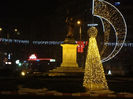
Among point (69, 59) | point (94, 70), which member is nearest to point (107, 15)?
point (69, 59)

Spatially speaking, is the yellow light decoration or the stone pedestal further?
the stone pedestal

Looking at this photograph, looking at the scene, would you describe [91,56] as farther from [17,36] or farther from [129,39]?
[129,39]

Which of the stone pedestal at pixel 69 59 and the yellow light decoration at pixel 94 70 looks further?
the stone pedestal at pixel 69 59

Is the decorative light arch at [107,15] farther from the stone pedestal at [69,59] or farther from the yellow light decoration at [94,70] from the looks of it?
the yellow light decoration at [94,70]

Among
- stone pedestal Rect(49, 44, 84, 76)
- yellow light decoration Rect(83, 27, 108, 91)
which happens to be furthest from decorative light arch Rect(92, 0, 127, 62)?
yellow light decoration Rect(83, 27, 108, 91)

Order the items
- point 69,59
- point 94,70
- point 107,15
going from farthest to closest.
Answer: point 69,59, point 107,15, point 94,70

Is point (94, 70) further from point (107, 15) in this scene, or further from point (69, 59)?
point (69, 59)

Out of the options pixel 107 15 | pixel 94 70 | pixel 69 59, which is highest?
pixel 107 15

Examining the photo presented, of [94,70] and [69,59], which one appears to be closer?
[94,70]

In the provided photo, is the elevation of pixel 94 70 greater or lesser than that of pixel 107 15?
lesser

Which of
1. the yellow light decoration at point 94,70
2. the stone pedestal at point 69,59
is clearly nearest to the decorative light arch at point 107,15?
the stone pedestal at point 69,59

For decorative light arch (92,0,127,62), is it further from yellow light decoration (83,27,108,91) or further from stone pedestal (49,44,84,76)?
yellow light decoration (83,27,108,91)

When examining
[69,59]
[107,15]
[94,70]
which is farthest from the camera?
[69,59]

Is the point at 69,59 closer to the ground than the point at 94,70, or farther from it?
farther from it
